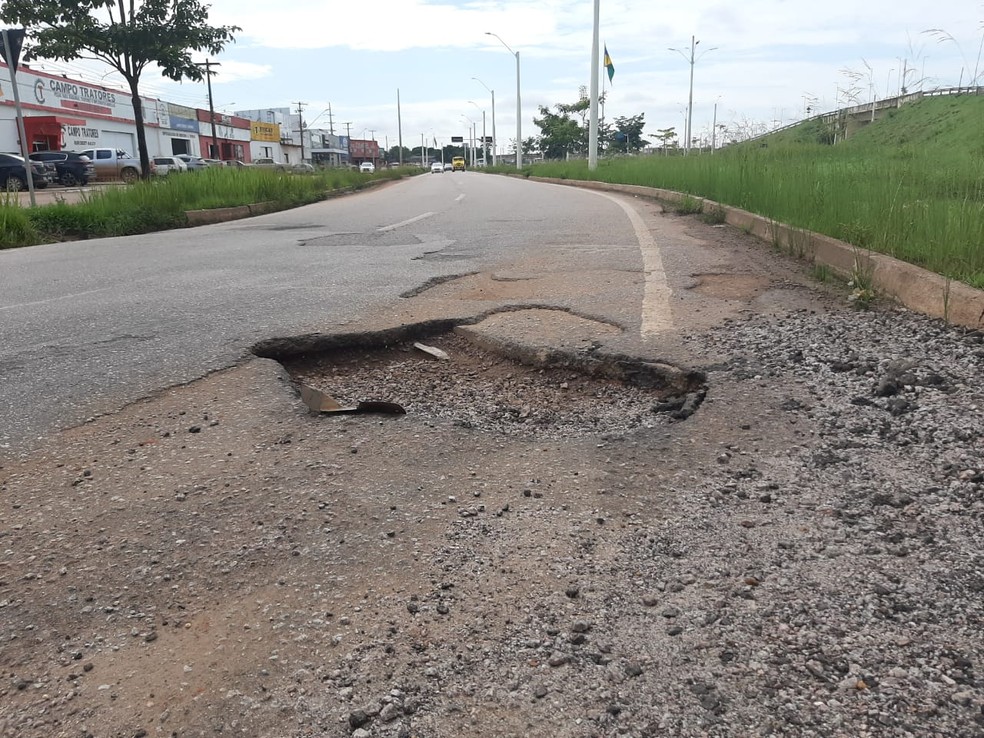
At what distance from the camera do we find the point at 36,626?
1.77 meters

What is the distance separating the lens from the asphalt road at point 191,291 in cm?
349

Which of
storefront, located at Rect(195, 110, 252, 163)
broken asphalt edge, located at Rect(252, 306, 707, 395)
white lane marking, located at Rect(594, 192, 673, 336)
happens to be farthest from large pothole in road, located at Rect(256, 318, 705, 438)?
storefront, located at Rect(195, 110, 252, 163)

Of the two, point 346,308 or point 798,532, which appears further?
point 346,308

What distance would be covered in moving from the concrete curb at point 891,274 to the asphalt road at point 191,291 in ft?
6.28

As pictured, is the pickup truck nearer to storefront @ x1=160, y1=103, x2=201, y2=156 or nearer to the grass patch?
storefront @ x1=160, y1=103, x2=201, y2=156

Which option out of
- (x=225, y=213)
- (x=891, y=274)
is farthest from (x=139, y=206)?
(x=891, y=274)

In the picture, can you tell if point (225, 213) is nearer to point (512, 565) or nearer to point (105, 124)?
point (512, 565)

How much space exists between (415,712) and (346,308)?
3.68 metres

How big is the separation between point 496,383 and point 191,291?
3.17 m

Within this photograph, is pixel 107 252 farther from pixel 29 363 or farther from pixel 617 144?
pixel 617 144

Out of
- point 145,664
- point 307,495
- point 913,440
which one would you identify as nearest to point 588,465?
point 307,495

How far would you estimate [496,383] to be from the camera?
3594 mm

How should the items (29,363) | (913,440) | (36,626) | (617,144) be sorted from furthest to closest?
(617,144) → (29,363) → (913,440) → (36,626)

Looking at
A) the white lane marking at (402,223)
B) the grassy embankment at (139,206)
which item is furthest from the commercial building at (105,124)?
the white lane marking at (402,223)
